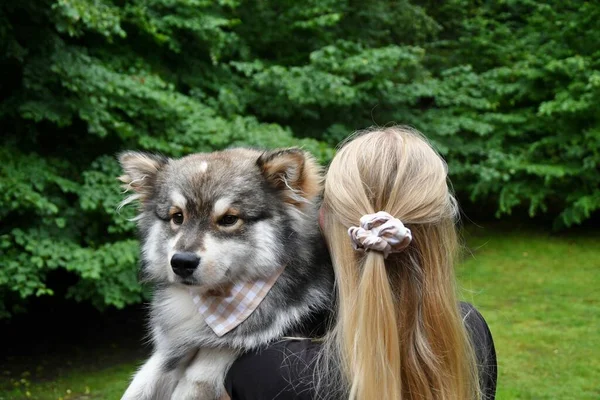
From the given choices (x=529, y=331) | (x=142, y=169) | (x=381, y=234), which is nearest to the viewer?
(x=381, y=234)

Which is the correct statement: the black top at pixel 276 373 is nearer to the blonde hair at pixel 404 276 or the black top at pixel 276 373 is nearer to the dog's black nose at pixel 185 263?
the blonde hair at pixel 404 276

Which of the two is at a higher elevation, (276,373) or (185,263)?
(185,263)

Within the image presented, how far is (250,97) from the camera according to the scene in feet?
27.3

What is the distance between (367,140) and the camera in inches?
87.9

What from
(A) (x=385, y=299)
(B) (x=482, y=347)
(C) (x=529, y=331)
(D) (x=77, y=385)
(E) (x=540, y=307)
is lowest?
(E) (x=540, y=307)

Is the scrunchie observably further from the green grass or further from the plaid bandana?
the green grass

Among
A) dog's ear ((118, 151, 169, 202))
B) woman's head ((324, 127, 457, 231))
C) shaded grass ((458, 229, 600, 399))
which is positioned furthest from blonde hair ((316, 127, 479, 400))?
shaded grass ((458, 229, 600, 399))

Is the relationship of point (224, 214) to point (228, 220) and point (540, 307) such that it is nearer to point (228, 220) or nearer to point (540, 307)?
point (228, 220)

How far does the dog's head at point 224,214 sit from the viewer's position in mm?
2445

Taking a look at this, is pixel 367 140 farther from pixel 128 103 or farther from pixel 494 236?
pixel 494 236

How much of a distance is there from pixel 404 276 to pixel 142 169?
4.00 feet

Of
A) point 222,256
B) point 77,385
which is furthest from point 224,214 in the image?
point 77,385

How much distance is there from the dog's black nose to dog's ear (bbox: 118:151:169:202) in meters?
0.49

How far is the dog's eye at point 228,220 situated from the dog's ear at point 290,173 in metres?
0.21
